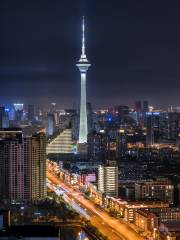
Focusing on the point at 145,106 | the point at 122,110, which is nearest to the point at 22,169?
the point at 122,110

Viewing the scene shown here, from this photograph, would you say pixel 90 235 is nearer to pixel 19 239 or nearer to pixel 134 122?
pixel 19 239

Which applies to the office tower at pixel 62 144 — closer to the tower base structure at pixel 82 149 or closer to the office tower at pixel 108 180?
the tower base structure at pixel 82 149

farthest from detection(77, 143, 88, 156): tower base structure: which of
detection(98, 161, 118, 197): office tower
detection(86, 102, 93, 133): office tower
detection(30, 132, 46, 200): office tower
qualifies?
detection(30, 132, 46, 200): office tower

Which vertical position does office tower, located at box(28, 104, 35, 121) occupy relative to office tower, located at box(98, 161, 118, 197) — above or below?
above

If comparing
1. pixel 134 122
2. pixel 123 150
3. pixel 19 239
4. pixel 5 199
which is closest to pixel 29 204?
pixel 5 199

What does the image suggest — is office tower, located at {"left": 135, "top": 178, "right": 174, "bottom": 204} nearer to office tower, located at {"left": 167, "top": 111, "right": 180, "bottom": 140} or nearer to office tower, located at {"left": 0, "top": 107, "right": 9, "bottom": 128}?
office tower, located at {"left": 0, "top": 107, "right": 9, "bottom": 128}

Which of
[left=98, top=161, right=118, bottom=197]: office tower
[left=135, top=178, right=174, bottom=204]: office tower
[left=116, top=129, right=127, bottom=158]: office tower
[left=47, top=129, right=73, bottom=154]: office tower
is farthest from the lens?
[left=47, top=129, right=73, bottom=154]: office tower
